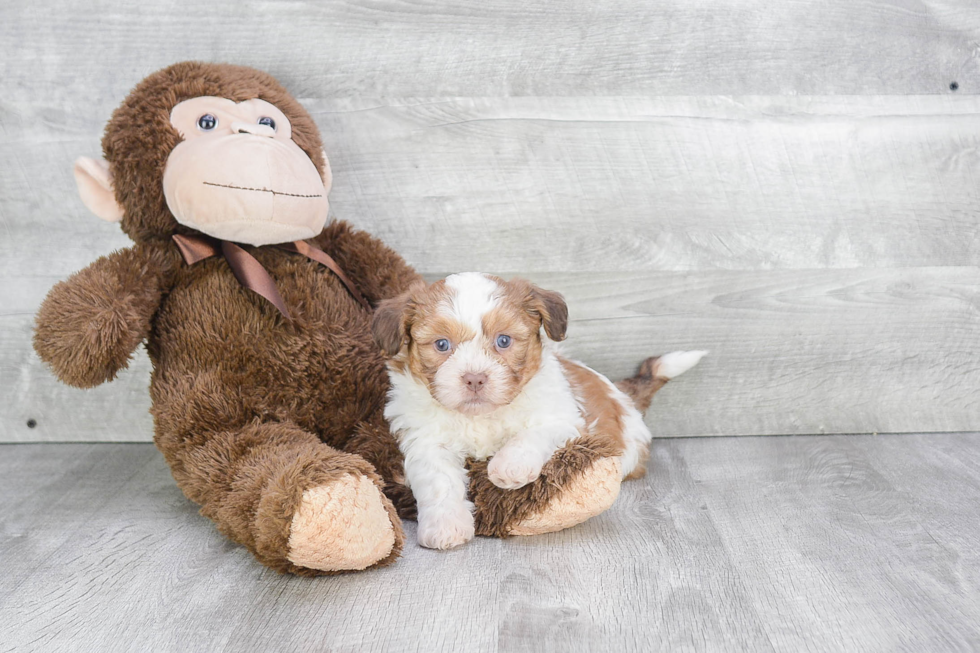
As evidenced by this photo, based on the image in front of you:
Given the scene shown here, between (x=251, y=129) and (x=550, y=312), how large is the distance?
30.5 inches

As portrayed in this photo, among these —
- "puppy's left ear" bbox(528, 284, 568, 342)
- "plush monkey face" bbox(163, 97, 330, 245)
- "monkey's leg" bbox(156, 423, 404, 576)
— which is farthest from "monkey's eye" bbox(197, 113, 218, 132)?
"puppy's left ear" bbox(528, 284, 568, 342)

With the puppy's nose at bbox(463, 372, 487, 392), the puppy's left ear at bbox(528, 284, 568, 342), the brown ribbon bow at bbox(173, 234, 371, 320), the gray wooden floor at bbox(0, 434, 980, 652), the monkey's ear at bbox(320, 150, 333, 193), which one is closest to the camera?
the gray wooden floor at bbox(0, 434, 980, 652)

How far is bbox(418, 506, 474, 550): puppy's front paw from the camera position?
1580 millimetres

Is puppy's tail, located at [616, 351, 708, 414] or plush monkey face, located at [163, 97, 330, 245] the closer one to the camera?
plush monkey face, located at [163, 97, 330, 245]

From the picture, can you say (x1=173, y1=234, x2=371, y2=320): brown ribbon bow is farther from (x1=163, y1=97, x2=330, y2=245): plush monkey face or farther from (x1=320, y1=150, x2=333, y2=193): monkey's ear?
(x1=320, y1=150, x2=333, y2=193): monkey's ear

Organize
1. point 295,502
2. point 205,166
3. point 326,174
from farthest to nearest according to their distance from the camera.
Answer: point 326,174
point 205,166
point 295,502

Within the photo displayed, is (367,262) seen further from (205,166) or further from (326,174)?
(205,166)

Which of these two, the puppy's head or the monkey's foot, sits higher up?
the puppy's head

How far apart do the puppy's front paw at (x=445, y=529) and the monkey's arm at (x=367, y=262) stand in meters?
0.61

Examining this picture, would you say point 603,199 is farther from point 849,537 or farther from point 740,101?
point 849,537

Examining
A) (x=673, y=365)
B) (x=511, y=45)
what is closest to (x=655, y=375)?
(x=673, y=365)

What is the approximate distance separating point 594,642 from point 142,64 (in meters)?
1.88

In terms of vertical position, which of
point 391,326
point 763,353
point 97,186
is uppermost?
point 97,186

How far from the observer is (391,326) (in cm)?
163
